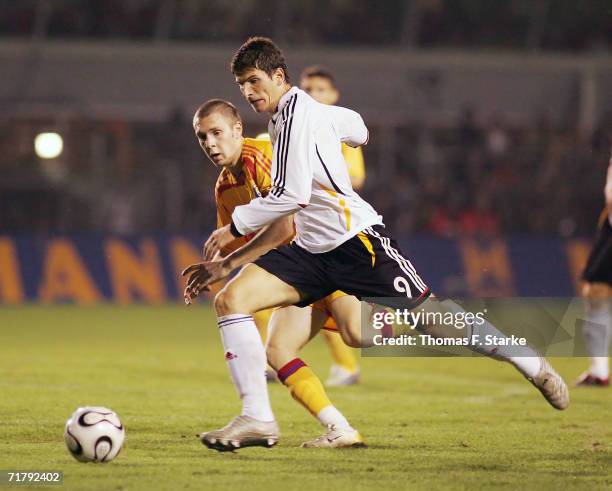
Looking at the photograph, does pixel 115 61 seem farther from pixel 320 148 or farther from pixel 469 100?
pixel 320 148

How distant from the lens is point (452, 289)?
19.4 metres

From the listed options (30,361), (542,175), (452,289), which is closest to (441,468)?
(30,361)

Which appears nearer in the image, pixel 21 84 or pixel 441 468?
pixel 441 468

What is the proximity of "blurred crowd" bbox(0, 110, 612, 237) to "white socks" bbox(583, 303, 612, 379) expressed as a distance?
8997 millimetres

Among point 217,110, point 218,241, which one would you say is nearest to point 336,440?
point 218,241

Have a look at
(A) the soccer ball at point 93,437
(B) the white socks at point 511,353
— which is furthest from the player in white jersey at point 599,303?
(A) the soccer ball at point 93,437

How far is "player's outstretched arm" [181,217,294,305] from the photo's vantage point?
649 cm

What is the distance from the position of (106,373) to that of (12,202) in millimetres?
8682

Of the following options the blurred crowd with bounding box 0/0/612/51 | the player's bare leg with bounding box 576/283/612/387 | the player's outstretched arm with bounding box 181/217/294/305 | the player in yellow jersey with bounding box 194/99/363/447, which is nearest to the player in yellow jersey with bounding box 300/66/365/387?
the player's bare leg with bounding box 576/283/612/387

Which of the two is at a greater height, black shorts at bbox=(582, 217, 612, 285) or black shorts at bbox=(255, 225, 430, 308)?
black shorts at bbox=(255, 225, 430, 308)

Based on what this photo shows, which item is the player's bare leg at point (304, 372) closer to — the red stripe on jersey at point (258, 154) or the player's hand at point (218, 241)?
the player's hand at point (218, 241)

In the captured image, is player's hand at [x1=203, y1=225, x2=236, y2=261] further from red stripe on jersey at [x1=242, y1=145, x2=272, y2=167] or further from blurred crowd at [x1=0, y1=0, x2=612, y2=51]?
blurred crowd at [x1=0, y1=0, x2=612, y2=51]

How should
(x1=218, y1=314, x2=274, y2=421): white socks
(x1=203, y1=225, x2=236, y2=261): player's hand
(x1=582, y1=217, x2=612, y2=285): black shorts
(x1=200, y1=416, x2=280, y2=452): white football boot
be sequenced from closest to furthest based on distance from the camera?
1. (x1=200, y1=416, x2=280, y2=452): white football boot
2. (x1=218, y1=314, x2=274, y2=421): white socks
3. (x1=203, y1=225, x2=236, y2=261): player's hand
4. (x1=582, y1=217, x2=612, y2=285): black shorts

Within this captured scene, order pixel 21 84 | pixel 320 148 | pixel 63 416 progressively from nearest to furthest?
pixel 320 148 → pixel 63 416 → pixel 21 84
